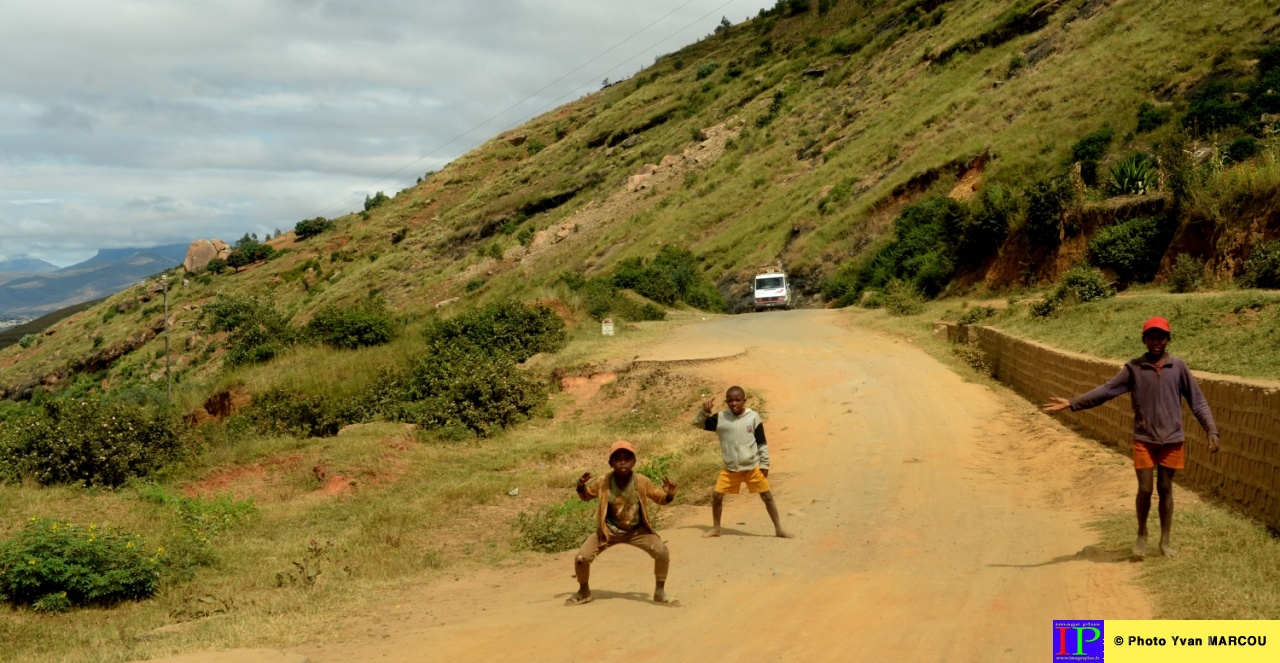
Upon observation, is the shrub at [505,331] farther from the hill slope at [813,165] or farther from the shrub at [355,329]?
the hill slope at [813,165]

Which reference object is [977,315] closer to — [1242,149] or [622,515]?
[1242,149]

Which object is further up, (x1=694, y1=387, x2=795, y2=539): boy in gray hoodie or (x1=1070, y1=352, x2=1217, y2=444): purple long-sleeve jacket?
(x1=1070, y1=352, x2=1217, y2=444): purple long-sleeve jacket

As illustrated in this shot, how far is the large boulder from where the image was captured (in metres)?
86.2

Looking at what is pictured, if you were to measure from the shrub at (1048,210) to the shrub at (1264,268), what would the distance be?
8854 mm

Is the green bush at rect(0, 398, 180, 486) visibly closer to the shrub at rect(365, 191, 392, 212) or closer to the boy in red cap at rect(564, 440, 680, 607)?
the boy in red cap at rect(564, 440, 680, 607)

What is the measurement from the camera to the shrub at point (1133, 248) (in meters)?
23.6

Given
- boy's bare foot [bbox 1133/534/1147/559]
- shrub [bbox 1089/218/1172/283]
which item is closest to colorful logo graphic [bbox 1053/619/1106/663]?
boy's bare foot [bbox 1133/534/1147/559]

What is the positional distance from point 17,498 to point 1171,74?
33.8 metres

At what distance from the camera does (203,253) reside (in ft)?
287

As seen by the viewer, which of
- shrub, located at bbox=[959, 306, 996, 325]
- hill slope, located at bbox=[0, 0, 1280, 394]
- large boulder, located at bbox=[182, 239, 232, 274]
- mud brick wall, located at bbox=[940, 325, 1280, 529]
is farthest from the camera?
large boulder, located at bbox=[182, 239, 232, 274]

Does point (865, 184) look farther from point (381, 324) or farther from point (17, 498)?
point (17, 498)

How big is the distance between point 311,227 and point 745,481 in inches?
3406

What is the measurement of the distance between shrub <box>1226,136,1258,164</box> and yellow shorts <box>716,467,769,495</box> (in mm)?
20557

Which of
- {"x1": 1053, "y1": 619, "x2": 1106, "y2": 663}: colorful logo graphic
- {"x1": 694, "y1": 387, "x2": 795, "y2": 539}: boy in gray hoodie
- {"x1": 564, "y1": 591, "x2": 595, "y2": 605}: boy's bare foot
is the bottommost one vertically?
{"x1": 564, "y1": 591, "x2": 595, "y2": 605}: boy's bare foot
